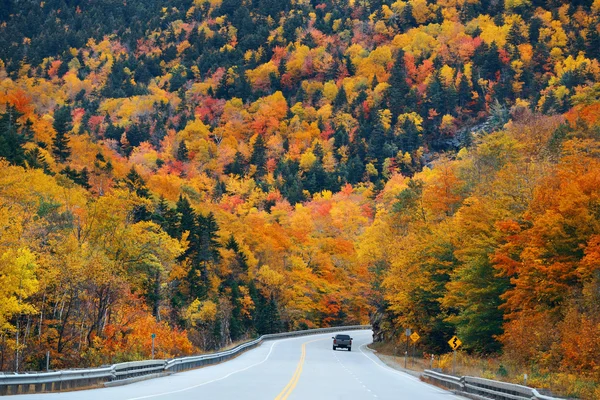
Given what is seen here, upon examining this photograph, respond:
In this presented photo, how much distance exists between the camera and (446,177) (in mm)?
70688

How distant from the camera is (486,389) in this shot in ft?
90.5

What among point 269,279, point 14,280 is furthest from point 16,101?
point 14,280

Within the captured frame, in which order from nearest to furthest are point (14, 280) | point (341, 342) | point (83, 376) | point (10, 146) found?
point (83, 376) < point (14, 280) < point (341, 342) < point (10, 146)

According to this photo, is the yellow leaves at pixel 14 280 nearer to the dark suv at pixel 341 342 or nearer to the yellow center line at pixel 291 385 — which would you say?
the yellow center line at pixel 291 385

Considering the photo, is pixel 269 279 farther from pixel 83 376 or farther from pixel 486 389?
pixel 83 376

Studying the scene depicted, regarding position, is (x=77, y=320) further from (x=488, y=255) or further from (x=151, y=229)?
(x=488, y=255)

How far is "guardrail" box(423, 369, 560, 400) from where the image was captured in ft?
76.9

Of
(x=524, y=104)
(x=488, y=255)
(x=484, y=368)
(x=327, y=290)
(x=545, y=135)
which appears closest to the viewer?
(x=484, y=368)

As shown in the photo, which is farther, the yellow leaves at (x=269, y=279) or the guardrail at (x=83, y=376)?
the yellow leaves at (x=269, y=279)

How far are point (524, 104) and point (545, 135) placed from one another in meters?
108

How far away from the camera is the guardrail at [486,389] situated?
76.9 feet

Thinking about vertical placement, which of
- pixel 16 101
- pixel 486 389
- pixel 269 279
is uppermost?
pixel 16 101

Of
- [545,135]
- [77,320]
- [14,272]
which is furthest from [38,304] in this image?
[545,135]

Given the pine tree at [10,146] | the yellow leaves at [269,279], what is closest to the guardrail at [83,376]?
the pine tree at [10,146]
